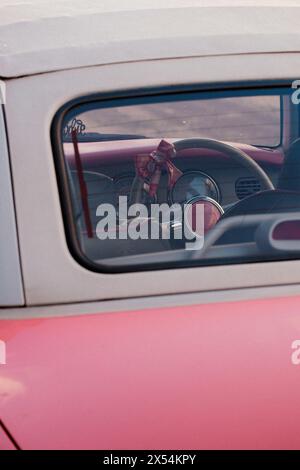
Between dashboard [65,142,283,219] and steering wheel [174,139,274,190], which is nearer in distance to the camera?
dashboard [65,142,283,219]

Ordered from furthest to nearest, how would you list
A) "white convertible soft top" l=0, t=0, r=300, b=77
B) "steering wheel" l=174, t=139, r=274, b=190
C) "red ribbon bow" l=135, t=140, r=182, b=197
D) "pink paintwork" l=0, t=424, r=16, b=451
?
"steering wheel" l=174, t=139, r=274, b=190, "red ribbon bow" l=135, t=140, r=182, b=197, "white convertible soft top" l=0, t=0, r=300, b=77, "pink paintwork" l=0, t=424, r=16, b=451

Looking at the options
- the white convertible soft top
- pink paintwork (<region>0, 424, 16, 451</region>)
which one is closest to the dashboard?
the white convertible soft top

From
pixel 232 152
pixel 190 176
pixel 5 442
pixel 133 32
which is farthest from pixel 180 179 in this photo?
pixel 5 442

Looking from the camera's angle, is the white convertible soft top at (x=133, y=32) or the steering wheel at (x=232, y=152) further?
the steering wheel at (x=232, y=152)

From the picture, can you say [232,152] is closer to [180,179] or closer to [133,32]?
[180,179]

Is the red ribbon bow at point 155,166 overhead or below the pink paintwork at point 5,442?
overhead

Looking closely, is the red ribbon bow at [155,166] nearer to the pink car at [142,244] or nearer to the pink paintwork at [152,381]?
the pink car at [142,244]

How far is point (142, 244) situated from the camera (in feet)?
7.80

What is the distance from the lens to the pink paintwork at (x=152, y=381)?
84.7 inches

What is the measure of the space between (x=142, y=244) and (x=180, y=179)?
0.76 ft

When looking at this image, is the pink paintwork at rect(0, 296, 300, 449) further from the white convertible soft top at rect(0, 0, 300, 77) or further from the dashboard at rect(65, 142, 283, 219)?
the white convertible soft top at rect(0, 0, 300, 77)

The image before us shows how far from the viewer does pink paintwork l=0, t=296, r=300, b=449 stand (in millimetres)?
2150

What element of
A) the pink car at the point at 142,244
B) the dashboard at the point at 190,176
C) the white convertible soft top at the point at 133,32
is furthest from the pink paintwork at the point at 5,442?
the white convertible soft top at the point at 133,32

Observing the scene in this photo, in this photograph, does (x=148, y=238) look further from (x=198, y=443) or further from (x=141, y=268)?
(x=198, y=443)
